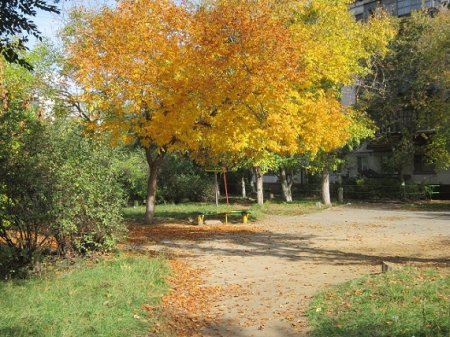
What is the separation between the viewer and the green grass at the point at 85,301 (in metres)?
6.15

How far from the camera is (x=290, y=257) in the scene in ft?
39.9

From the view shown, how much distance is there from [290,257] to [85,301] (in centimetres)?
602

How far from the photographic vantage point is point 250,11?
46.9 feet

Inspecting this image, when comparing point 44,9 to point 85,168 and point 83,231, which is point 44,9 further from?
point 83,231

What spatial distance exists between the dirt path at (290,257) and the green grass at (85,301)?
1111 mm

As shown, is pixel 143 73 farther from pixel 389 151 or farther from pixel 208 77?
pixel 389 151

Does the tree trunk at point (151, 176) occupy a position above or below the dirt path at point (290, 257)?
above

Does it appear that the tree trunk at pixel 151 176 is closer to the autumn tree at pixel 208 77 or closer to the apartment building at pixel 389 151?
the autumn tree at pixel 208 77

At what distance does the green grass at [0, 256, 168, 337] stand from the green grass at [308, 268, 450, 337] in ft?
8.23

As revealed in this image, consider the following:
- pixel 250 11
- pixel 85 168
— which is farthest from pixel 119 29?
pixel 85 168

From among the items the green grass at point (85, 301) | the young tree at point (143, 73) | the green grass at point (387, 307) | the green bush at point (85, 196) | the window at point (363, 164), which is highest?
the young tree at point (143, 73)

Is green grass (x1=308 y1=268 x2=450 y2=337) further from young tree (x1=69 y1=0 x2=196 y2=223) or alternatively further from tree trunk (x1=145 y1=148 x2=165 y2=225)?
tree trunk (x1=145 y1=148 x2=165 y2=225)

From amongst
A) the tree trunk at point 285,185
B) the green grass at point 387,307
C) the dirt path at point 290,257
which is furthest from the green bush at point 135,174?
the green grass at point 387,307

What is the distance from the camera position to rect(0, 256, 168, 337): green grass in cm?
615
